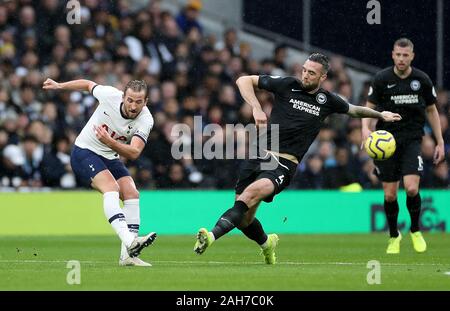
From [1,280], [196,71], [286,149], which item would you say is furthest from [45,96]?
[1,280]

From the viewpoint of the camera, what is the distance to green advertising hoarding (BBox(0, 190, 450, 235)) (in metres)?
19.3

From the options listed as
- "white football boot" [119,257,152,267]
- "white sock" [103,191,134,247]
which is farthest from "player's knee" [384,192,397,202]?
"white sock" [103,191,134,247]

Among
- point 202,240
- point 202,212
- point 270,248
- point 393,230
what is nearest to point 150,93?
point 202,212

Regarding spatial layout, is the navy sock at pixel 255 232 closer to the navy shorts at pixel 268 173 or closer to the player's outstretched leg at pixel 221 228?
the navy shorts at pixel 268 173

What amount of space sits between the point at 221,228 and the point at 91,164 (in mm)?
1640

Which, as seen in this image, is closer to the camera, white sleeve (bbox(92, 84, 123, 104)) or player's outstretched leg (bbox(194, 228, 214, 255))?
player's outstretched leg (bbox(194, 228, 214, 255))

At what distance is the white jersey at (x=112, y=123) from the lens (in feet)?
39.1

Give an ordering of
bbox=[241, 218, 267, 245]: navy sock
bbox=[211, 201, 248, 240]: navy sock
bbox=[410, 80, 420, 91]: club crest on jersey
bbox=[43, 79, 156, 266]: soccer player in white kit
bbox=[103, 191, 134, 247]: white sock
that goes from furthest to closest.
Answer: bbox=[410, 80, 420, 91]: club crest on jersey
bbox=[241, 218, 267, 245]: navy sock
bbox=[43, 79, 156, 266]: soccer player in white kit
bbox=[103, 191, 134, 247]: white sock
bbox=[211, 201, 248, 240]: navy sock

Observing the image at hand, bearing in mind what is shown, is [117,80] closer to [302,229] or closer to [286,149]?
[302,229]

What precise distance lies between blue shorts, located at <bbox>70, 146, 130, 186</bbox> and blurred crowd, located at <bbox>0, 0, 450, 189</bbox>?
296 inches

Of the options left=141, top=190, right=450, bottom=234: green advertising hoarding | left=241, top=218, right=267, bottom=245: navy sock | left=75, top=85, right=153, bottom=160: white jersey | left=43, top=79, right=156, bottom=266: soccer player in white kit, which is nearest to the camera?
left=43, top=79, right=156, bottom=266: soccer player in white kit

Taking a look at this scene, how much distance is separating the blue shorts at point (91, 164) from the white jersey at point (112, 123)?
0.19ft

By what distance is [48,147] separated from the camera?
768 inches

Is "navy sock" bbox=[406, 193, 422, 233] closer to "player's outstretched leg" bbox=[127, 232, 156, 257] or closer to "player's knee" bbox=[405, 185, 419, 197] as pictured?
"player's knee" bbox=[405, 185, 419, 197]
